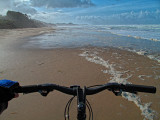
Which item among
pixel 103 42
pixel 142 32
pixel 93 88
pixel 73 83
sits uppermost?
pixel 142 32

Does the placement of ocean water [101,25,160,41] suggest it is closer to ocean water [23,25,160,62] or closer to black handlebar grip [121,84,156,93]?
ocean water [23,25,160,62]

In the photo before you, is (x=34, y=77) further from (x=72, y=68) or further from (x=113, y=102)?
(x=113, y=102)

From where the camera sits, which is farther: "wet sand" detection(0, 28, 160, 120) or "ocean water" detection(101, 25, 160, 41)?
"ocean water" detection(101, 25, 160, 41)

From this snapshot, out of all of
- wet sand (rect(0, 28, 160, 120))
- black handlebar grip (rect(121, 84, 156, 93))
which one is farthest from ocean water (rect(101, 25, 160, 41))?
black handlebar grip (rect(121, 84, 156, 93))

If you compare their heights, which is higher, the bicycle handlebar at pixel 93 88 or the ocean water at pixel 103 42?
the bicycle handlebar at pixel 93 88

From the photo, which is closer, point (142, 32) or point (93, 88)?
point (93, 88)

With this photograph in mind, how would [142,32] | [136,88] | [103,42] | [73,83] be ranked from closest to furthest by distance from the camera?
1. [136,88]
2. [73,83]
3. [103,42]
4. [142,32]

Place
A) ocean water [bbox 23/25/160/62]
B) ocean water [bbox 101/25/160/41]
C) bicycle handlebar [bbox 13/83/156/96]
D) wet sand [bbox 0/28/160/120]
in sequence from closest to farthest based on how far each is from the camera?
bicycle handlebar [bbox 13/83/156/96] < wet sand [bbox 0/28/160/120] < ocean water [bbox 23/25/160/62] < ocean water [bbox 101/25/160/41]

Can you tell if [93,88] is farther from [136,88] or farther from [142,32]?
[142,32]

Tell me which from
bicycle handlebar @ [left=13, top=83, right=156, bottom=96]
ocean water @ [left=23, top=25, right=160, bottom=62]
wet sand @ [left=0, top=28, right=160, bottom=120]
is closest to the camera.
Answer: bicycle handlebar @ [left=13, top=83, right=156, bottom=96]

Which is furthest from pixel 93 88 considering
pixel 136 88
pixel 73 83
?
pixel 73 83

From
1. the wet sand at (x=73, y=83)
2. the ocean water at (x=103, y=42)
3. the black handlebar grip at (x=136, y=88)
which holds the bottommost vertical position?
the wet sand at (x=73, y=83)

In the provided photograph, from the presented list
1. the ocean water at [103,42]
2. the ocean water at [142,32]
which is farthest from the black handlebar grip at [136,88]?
the ocean water at [142,32]

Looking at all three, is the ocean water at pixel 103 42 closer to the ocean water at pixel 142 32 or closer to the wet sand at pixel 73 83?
the ocean water at pixel 142 32
